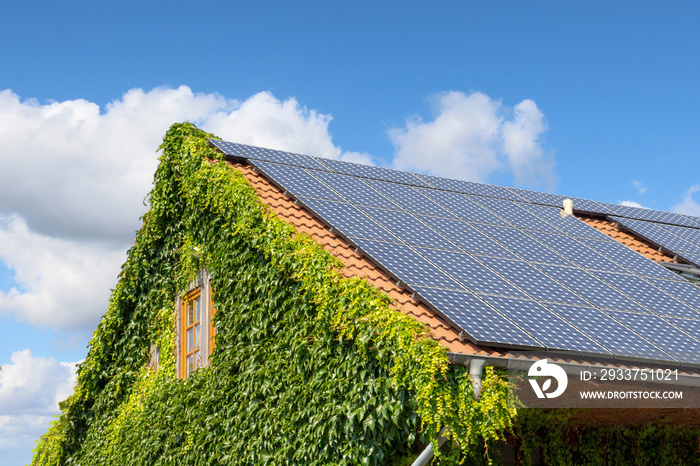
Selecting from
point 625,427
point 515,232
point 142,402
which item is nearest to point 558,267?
point 515,232

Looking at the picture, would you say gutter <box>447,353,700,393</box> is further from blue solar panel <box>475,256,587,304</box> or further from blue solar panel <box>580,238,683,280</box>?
blue solar panel <box>580,238,683,280</box>

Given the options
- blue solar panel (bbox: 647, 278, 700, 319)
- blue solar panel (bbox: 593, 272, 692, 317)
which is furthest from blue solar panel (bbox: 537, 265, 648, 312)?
blue solar panel (bbox: 647, 278, 700, 319)

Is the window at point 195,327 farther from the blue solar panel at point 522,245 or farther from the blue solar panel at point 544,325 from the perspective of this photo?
the blue solar panel at point 544,325

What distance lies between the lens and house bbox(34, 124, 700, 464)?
8602 mm

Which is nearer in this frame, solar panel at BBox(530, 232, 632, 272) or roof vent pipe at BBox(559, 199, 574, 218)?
solar panel at BBox(530, 232, 632, 272)

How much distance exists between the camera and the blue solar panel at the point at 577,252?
12.4 m

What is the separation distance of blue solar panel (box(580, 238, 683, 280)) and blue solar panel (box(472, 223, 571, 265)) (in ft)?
4.11

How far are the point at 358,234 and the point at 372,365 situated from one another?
2.60 meters

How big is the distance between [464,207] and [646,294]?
3.65 m

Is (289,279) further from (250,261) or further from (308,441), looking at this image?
(308,441)

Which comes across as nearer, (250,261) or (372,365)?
(372,365)

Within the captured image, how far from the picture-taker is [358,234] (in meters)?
10.9

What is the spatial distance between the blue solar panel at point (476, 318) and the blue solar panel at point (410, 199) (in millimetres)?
3653

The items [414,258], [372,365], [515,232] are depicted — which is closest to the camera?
[372,365]
